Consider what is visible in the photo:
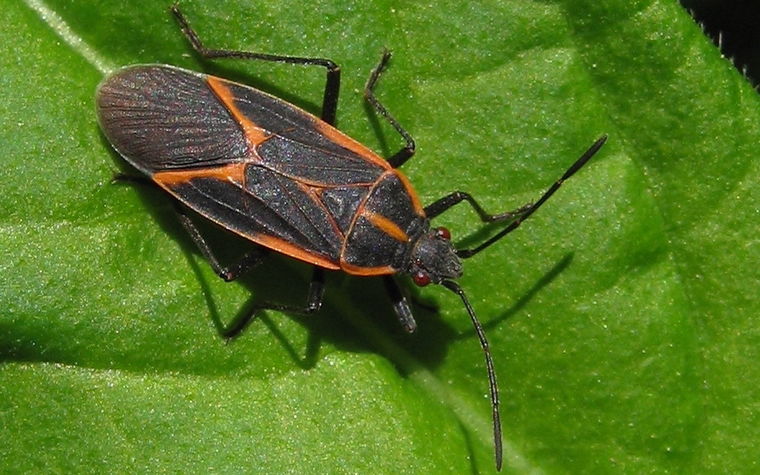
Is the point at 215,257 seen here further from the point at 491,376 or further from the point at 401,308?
the point at 491,376

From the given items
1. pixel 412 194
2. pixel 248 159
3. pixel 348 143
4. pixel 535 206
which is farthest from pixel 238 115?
pixel 535 206

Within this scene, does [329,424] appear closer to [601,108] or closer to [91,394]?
[91,394]

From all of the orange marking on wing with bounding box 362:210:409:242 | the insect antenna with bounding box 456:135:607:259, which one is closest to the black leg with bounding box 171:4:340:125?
the orange marking on wing with bounding box 362:210:409:242

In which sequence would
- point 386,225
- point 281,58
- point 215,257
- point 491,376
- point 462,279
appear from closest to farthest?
point 281,58, point 491,376, point 215,257, point 462,279, point 386,225

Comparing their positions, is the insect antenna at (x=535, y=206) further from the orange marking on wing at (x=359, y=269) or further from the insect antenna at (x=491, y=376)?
the orange marking on wing at (x=359, y=269)

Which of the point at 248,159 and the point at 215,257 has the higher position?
the point at 248,159

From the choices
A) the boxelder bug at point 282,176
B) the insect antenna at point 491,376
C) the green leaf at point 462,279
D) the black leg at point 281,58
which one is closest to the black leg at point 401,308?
the boxelder bug at point 282,176

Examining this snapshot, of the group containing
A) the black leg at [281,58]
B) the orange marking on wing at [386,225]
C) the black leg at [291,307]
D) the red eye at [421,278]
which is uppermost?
the black leg at [281,58]
